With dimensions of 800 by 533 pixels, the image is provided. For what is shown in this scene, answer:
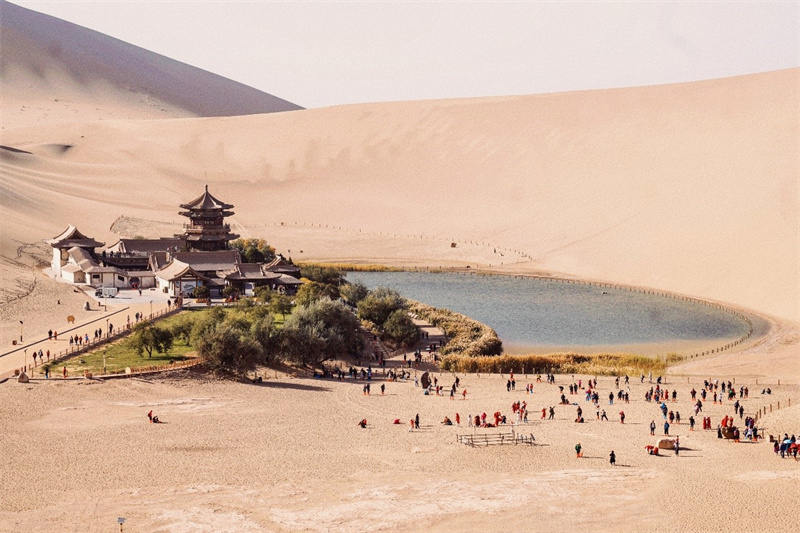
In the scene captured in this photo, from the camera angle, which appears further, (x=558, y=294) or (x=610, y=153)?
(x=610, y=153)

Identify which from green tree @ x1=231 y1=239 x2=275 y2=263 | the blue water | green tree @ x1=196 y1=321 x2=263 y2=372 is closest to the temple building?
green tree @ x1=231 y1=239 x2=275 y2=263

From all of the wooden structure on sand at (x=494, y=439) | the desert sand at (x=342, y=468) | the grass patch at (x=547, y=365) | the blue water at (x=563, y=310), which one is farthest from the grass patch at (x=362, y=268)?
the wooden structure on sand at (x=494, y=439)

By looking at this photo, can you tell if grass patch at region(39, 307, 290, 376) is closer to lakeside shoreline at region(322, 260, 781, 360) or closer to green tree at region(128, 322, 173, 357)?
green tree at region(128, 322, 173, 357)

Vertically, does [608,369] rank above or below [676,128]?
below

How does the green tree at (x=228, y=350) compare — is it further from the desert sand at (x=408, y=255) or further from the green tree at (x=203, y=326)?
the desert sand at (x=408, y=255)

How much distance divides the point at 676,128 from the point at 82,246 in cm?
7010

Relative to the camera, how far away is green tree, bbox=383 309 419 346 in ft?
163

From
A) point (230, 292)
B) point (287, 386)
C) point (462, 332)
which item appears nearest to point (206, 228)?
point (230, 292)

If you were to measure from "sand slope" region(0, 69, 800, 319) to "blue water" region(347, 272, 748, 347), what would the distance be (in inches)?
212

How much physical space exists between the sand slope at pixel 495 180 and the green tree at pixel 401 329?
25215mm

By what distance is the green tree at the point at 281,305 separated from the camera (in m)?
52.5

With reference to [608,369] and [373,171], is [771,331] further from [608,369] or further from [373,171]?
[373,171]

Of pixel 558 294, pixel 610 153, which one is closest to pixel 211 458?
pixel 558 294

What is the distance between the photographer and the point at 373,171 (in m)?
118
